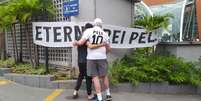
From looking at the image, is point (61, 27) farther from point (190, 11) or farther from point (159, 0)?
point (159, 0)

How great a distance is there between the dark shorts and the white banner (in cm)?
192

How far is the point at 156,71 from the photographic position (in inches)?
423

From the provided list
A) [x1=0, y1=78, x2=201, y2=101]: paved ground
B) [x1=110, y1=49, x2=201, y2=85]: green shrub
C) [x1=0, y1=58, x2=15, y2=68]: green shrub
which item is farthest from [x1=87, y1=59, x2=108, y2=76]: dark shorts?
[x1=0, y1=58, x2=15, y2=68]: green shrub

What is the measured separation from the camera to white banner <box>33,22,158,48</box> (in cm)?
1114

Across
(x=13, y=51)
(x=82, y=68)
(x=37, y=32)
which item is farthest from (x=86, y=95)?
(x=13, y=51)

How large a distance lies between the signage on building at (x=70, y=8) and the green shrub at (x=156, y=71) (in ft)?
5.69

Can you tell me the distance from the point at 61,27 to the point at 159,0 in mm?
13647

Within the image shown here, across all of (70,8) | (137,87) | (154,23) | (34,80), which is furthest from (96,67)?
(154,23)

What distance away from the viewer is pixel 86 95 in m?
10.1

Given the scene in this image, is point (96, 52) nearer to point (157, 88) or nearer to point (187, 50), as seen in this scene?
point (157, 88)

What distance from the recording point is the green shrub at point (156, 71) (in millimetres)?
10633

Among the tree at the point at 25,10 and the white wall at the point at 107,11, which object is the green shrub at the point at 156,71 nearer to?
the white wall at the point at 107,11

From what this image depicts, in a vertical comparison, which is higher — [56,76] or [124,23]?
[124,23]

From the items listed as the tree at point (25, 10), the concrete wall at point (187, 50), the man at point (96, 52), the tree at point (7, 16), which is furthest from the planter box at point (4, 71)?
the concrete wall at point (187, 50)
